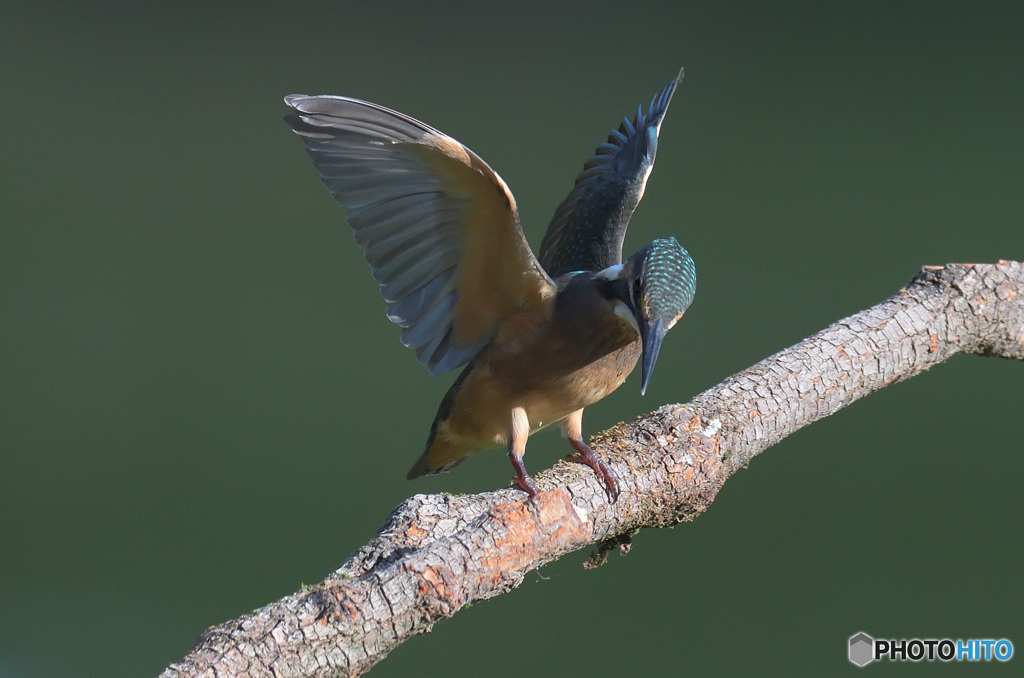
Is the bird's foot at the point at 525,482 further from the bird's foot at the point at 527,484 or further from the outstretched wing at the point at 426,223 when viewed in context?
the outstretched wing at the point at 426,223

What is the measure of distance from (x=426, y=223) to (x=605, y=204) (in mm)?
564

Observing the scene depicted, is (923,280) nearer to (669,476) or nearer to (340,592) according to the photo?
(669,476)

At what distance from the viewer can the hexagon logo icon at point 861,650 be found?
247 cm

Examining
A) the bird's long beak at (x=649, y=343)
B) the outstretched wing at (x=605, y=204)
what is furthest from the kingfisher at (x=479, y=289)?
the outstretched wing at (x=605, y=204)

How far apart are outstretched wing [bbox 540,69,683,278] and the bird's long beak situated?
1.59ft

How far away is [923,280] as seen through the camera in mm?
1739

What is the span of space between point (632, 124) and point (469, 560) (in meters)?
1.44

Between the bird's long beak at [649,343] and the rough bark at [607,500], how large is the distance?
0.56ft

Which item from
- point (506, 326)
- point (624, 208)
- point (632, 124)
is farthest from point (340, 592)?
point (632, 124)

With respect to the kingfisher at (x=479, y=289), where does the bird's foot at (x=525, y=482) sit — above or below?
below

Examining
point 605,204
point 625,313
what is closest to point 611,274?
point 625,313

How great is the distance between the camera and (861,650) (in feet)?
8.17

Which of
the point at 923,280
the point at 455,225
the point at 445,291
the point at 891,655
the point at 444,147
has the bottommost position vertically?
the point at 891,655

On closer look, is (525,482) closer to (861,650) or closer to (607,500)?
(607,500)
